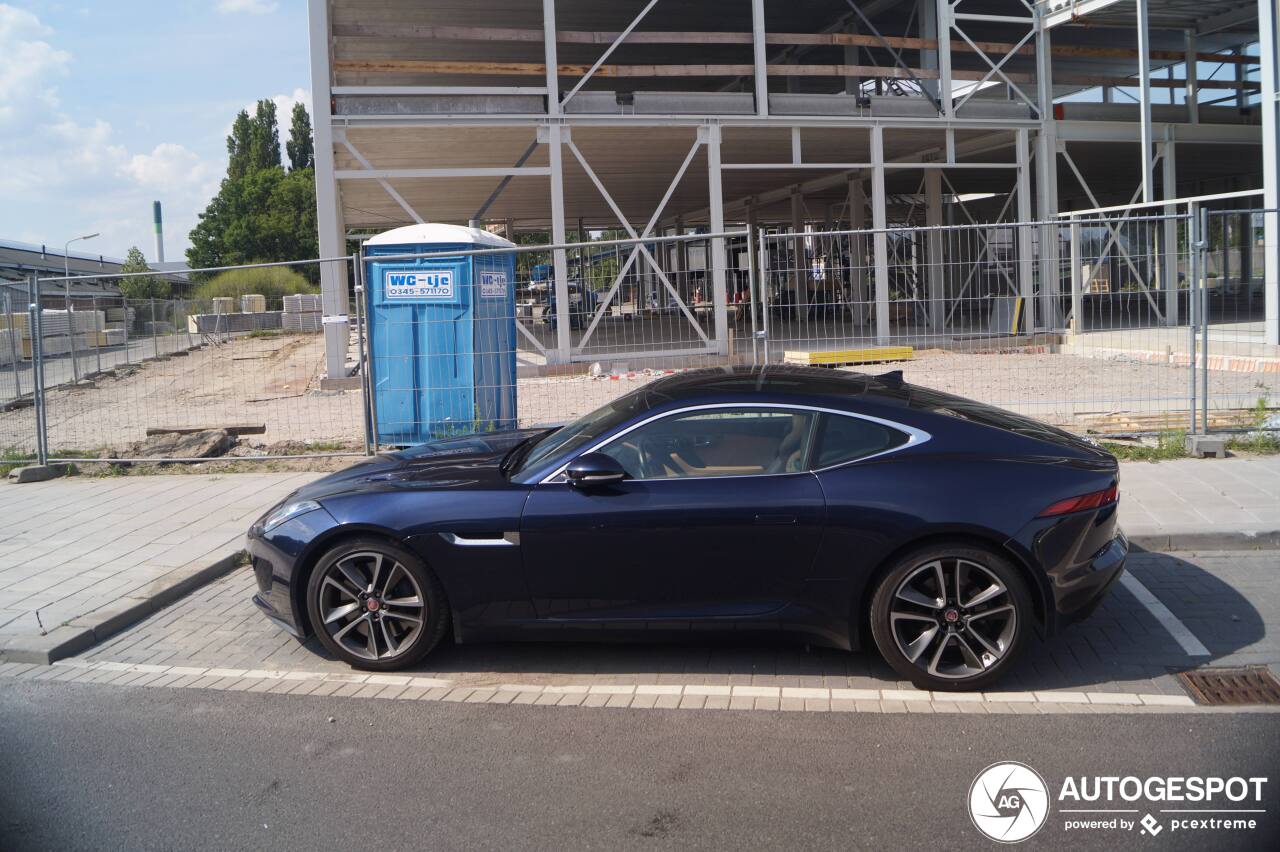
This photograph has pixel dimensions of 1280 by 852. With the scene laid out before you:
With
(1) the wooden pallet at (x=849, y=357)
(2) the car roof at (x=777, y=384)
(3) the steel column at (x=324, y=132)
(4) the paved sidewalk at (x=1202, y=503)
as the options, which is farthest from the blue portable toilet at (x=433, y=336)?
(3) the steel column at (x=324, y=132)

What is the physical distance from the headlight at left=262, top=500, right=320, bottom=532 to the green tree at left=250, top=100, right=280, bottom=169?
86.8m

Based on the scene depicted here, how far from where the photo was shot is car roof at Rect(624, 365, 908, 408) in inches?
210

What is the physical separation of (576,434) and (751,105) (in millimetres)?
15633

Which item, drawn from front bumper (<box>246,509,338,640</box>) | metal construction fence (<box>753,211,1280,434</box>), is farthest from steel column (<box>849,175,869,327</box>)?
front bumper (<box>246,509,338,640</box>)

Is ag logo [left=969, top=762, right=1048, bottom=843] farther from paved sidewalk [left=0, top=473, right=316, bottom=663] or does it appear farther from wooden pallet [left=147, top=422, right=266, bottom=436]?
wooden pallet [left=147, top=422, right=266, bottom=436]

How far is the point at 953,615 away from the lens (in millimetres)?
4844

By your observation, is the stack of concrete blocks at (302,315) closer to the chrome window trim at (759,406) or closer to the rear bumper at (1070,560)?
the chrome window trim at (759,406)

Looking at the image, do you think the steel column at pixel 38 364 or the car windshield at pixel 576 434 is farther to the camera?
the steel column at pixel 38 364

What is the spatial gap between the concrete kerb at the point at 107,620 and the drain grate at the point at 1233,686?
227 inches

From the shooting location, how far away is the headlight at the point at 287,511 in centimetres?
541

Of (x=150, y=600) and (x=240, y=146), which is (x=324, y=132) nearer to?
(x=150, y=600)

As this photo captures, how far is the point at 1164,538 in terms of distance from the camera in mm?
7113

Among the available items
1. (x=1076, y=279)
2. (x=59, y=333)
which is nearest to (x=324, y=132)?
(x=59, y=333)

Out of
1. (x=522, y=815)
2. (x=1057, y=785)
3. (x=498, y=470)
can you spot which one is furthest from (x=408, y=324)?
(x=1057, y=785)
